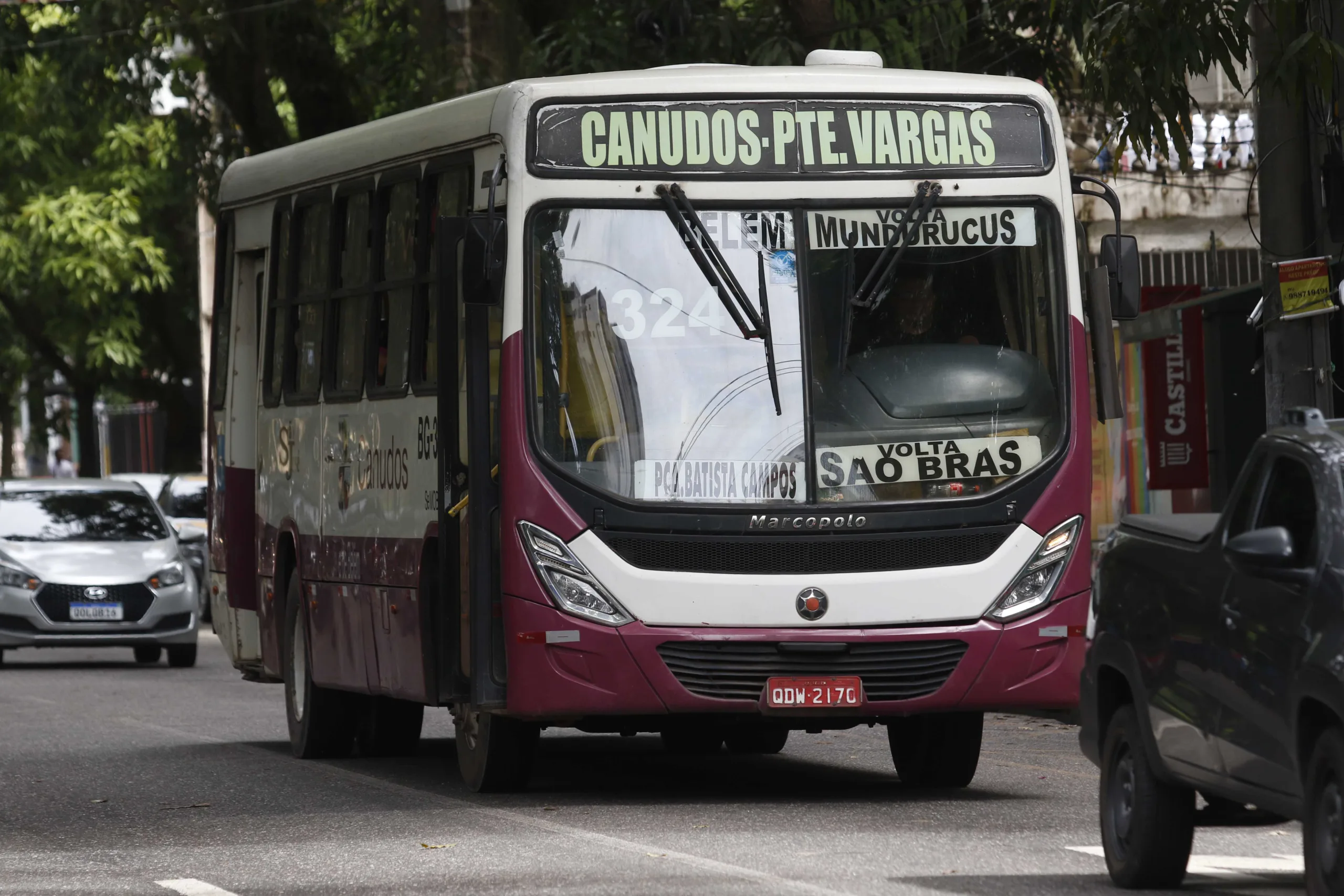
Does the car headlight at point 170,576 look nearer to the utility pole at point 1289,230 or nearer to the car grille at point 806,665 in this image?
the utility pole at point 1289,230

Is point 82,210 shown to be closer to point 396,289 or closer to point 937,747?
point 396,289

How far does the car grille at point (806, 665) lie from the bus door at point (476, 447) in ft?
2.53

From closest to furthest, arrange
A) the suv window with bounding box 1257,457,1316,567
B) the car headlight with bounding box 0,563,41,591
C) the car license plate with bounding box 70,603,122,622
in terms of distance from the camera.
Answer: the suv window with bounding box 1257,457,1316,567 < the car headlight with bounding box 0,563,41,591 < the car license plate with bounding box 70,603,122,622

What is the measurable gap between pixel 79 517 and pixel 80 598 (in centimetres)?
132

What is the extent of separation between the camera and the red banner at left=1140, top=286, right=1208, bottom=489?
2053 cm

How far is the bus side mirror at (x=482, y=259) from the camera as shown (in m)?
11.7

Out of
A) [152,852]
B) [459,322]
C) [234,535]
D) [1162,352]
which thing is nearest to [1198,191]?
[1162,352]

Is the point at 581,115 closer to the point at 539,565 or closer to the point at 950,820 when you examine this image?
the point at 539,565

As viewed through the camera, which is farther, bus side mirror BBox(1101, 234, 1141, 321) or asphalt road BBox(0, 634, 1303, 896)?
bus side mirror BBox(1101, 234, 1141, 321)

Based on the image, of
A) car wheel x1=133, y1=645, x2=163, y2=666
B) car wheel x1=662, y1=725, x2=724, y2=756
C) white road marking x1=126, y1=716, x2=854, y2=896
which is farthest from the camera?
car wheel x1=133, y1=645, x2=163, y2=666

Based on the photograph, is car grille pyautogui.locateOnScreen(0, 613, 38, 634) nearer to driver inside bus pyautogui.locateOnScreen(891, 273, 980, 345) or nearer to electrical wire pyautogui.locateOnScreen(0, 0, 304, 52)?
electrical wire pyautogui.locateOnScreen(0, 0, 304, 52)

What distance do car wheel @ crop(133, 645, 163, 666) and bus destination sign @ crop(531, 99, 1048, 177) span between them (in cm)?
1529

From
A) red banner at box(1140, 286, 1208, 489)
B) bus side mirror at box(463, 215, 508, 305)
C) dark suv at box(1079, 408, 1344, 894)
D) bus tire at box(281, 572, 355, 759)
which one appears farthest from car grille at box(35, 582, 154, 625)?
dark suv at box(1079, 408, 1344, 894)

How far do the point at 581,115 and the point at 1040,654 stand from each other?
9.54 feet
